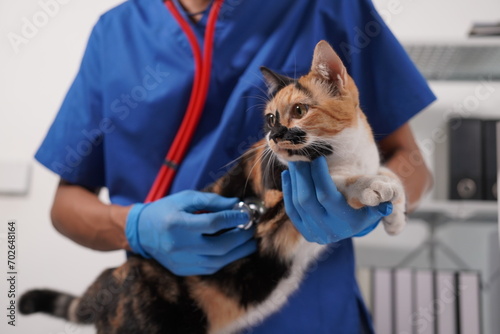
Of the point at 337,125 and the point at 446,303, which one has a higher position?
the point at 337,125

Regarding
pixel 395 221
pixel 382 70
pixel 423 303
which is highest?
pixel 382 70

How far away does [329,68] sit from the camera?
422 millimetres

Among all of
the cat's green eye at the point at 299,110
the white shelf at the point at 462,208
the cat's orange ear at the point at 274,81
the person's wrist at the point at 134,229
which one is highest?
the cat's orange ear at the point at 274,81

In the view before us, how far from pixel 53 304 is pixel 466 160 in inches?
27.4

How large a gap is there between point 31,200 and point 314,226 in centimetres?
47

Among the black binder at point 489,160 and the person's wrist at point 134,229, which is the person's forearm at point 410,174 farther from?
the person's wrist at point 134,229

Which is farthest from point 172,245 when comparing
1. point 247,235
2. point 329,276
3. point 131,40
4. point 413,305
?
point 413,305

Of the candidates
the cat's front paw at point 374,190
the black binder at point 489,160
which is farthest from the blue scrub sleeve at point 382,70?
the black binder at point 489,160

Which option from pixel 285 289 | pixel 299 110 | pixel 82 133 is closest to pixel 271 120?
pixel 299 110

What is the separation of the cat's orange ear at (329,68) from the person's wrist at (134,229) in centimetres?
30

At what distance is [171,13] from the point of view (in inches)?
26.0

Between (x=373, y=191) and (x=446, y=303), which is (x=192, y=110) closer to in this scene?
(x=373, y=191)

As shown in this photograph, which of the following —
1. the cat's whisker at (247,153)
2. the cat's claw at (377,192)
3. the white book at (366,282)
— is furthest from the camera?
the white book at (366,282)

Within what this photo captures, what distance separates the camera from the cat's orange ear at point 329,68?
0.42 metres
